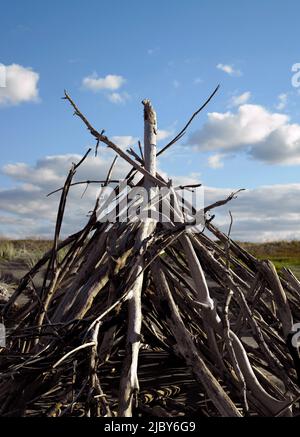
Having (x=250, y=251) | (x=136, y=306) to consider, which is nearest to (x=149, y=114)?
(x=136, y=306)

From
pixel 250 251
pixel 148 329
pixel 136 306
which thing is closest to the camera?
pixel 136 306

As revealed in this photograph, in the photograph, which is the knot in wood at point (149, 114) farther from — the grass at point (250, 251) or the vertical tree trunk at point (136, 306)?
the grass at point (250, 251)

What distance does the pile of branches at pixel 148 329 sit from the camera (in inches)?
114

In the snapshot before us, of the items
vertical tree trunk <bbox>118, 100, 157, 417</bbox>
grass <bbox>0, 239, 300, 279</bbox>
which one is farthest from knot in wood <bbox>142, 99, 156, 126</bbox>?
grass <bbox>0, 239, 300, 279</bbox>

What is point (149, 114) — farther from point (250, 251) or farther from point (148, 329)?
point (250, 251)

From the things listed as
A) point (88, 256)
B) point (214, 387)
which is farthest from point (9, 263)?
point (214, 387)

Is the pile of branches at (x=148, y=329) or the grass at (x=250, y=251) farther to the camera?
the grass at (x=250, y=251)

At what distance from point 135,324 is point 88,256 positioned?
2.44ft

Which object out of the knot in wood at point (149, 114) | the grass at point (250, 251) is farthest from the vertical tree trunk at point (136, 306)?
the grass at point (250, 251)

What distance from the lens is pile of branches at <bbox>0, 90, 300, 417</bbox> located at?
9.47 ft

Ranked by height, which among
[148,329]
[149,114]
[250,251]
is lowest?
[148,329]

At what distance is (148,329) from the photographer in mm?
3766

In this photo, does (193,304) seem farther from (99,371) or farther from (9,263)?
(9,263)

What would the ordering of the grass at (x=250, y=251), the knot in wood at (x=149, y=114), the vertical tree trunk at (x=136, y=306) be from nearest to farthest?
the vertical tree trunk at (x=136, y=306) < the knot in wood at (x=149, y=114) < the grass at (x=250, y=251)
